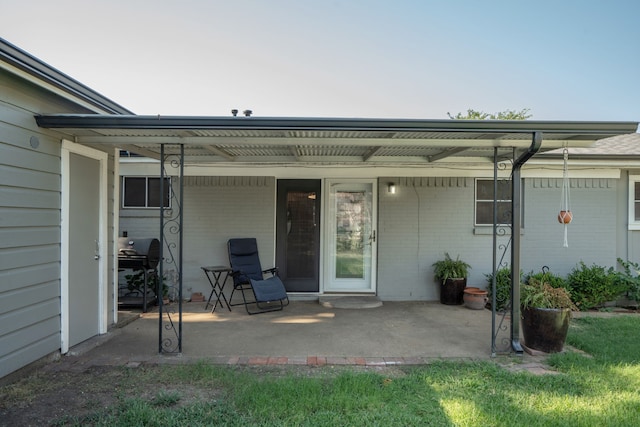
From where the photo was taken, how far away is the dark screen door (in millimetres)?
7195

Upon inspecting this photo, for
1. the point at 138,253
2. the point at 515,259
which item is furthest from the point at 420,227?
the point at 138,253

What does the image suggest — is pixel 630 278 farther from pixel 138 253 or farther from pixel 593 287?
pixel 138 253

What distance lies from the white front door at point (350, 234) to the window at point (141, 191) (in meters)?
2.89

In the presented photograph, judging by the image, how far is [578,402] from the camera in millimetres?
3143

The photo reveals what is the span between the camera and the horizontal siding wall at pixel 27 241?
3414 millimetres

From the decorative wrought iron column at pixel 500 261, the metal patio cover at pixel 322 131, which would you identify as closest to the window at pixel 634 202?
the decorative wrought iron column at pixel 500 261

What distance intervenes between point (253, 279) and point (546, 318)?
4.12 m

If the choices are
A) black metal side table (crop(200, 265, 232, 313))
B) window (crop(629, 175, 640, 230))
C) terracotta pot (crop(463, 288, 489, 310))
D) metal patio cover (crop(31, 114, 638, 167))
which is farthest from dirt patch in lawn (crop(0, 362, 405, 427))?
window (crop(629, 175, 640, 230))

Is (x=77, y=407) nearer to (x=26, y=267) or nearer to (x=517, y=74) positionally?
(x=26, y=267)

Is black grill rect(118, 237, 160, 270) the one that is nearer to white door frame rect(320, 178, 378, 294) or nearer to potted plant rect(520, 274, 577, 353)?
white door frame rect(320, 178, 378, 294)

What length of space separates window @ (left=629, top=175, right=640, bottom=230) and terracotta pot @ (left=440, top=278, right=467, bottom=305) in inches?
127

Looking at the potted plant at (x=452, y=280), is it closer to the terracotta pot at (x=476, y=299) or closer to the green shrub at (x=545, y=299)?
the terracotta pot at (x=476, y=299)

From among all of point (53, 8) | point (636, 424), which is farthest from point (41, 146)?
point (636, 424)

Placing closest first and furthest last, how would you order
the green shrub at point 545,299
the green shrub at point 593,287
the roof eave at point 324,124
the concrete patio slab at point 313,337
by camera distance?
the roof eave at point 324,124, the concrete patio slab at point 313,337, the green shrub at point 545,299, the green shrub at point 593,287
